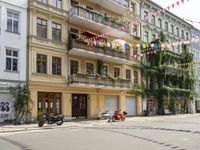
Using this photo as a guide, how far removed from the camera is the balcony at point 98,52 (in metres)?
28.2

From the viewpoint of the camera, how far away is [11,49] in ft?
80.0

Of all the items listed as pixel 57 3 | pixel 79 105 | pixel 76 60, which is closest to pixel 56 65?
pixel 76 60

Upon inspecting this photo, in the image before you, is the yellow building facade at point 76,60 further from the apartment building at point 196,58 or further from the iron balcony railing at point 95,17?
the apartment building at point 196,58

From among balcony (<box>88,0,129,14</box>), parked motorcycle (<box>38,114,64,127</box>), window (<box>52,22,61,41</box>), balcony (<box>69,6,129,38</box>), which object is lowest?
parked motorcycle (<box>38,114,64,127</box>)

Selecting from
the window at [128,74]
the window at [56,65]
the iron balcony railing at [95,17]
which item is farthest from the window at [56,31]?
the window at [128,74]

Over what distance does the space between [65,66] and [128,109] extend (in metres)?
12.2

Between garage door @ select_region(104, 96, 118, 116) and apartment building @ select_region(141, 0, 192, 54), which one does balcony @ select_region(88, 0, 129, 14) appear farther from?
garage door @ select_region(104, 96, 118, 116)

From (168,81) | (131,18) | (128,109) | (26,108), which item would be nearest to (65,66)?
(26,108)

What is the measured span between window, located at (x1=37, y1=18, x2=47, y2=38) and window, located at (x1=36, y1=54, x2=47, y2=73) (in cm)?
208

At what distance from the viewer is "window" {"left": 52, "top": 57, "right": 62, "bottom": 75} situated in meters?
27.5

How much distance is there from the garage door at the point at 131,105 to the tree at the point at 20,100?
625 inches

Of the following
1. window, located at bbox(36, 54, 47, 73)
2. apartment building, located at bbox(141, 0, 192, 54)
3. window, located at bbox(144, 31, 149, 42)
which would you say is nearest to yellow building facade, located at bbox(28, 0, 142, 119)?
window, located at bbox(36, 54, 47, 73)

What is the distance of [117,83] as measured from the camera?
32.6 meters

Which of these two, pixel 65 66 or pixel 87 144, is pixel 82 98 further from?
pixel 87 144
